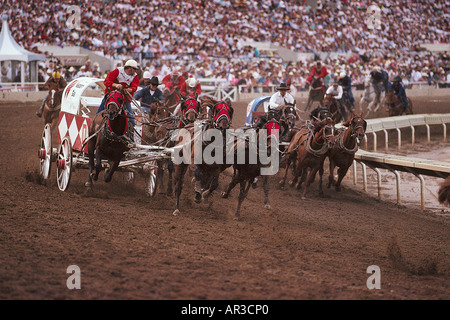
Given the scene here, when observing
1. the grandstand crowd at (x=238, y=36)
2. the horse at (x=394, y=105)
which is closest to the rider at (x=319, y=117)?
the grandstand crowd at (x=238, y=36)

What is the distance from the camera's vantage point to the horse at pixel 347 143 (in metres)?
12.5

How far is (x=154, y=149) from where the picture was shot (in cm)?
985

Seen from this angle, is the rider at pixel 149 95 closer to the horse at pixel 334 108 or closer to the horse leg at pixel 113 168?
the horse leg at pixel 113 168

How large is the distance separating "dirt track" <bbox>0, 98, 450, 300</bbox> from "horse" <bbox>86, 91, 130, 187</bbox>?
2.20 ft

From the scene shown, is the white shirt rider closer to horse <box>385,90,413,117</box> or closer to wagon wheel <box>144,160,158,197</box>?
wagon wheel <box>144,160,158,197</box>

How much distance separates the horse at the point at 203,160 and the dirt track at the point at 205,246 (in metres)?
0.38

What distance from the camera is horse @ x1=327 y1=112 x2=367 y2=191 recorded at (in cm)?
1253

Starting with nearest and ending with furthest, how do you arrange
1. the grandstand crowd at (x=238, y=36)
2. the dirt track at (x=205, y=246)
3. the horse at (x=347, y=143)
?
the dirt track at (x=205, y=246)
the horse at (x=347, y=143)
the grandstand crowd at (x=238, y=36)

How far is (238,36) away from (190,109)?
2451cm

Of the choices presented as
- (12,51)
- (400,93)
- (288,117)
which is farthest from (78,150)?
(400,93)

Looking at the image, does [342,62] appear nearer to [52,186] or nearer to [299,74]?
[299,74]

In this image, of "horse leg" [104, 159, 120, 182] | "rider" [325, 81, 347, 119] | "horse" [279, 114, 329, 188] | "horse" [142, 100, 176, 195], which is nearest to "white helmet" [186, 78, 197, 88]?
"horse" [142, 100, 176, 195]

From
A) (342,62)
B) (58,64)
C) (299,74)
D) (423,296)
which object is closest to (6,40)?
(58,64)

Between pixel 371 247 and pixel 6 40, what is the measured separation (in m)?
20.0
